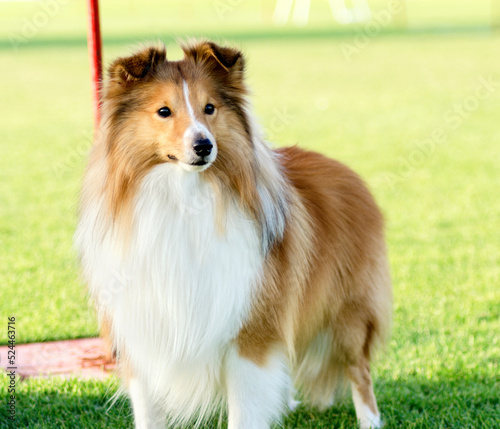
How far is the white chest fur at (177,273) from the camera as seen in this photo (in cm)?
338

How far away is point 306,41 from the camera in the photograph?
2702cm

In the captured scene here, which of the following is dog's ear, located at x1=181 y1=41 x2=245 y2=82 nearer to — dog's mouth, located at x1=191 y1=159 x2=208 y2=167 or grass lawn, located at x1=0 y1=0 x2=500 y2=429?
dog's mouth, located at x1=191 y1=159 x2=208 y2=167

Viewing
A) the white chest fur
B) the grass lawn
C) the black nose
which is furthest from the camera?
the grass lawn

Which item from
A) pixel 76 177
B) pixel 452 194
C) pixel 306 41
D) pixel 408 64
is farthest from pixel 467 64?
pixel 76 177

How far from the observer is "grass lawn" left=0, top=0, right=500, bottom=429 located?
450cm

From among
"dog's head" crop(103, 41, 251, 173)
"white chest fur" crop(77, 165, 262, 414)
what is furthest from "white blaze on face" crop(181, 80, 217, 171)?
"white chest fur" crop(77, 165, 262, 414)

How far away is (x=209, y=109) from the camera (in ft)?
11.0

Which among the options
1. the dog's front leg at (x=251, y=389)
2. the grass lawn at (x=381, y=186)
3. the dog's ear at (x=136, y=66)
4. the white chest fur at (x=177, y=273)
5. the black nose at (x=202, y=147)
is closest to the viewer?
the black nose at (x=202, y=147)

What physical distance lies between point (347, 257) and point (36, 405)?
6.54 feet

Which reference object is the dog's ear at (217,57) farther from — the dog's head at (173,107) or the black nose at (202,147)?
the black nose at (202,147)

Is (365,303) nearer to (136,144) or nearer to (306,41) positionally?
(136,144)

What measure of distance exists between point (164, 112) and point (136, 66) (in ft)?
0.77

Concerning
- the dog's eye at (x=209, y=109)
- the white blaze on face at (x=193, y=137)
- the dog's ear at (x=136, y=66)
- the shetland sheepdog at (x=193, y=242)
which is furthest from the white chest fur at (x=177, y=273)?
the dog's ear at (x=136, y=66)

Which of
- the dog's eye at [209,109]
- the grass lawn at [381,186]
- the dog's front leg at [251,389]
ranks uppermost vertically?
the dog's eye at [209,109]
